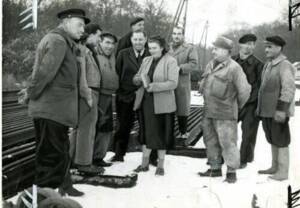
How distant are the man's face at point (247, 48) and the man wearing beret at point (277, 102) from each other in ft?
0.33

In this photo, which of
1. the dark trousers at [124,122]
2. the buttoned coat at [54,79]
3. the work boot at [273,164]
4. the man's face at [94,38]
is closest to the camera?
the buttoned coat at [54,79]

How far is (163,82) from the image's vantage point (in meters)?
3.21

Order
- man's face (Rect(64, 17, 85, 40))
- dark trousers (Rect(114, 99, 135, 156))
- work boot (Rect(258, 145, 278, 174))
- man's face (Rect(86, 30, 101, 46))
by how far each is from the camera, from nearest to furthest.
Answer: man's face (Rect(64, 17, 85, 40)) → man's face (Rect(86, 30, 101, 46)) → work boot (Rect(258, 145, 278, 174)) → dark trousers (Rect(114, 99, 135, 156))

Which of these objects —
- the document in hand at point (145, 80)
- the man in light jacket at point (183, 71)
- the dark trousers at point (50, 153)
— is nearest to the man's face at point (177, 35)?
the man in light jacket at point (183, 71)

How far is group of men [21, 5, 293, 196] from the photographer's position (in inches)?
104

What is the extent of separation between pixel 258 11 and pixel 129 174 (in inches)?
56.5

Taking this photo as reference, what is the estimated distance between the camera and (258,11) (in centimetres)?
303

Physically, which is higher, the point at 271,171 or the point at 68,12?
the point at 68,12

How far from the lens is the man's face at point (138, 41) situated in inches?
124

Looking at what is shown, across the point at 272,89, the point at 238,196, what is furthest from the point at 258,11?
the point at 238,196

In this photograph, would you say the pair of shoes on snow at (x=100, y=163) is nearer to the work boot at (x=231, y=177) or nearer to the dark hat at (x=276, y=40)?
the work boot at (x=231, y=177)

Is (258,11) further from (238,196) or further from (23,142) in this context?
(23,142)

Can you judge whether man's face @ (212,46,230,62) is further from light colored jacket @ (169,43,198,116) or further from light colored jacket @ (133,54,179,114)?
light colored jacket @ (133,54,179,114)

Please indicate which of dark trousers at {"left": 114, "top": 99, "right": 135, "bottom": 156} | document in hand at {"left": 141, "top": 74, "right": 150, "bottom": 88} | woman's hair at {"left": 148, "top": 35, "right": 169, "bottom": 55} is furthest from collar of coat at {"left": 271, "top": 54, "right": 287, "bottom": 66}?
dark trousers at {"left": 114, "top": 99, "right": 135, "bottom": 156}
